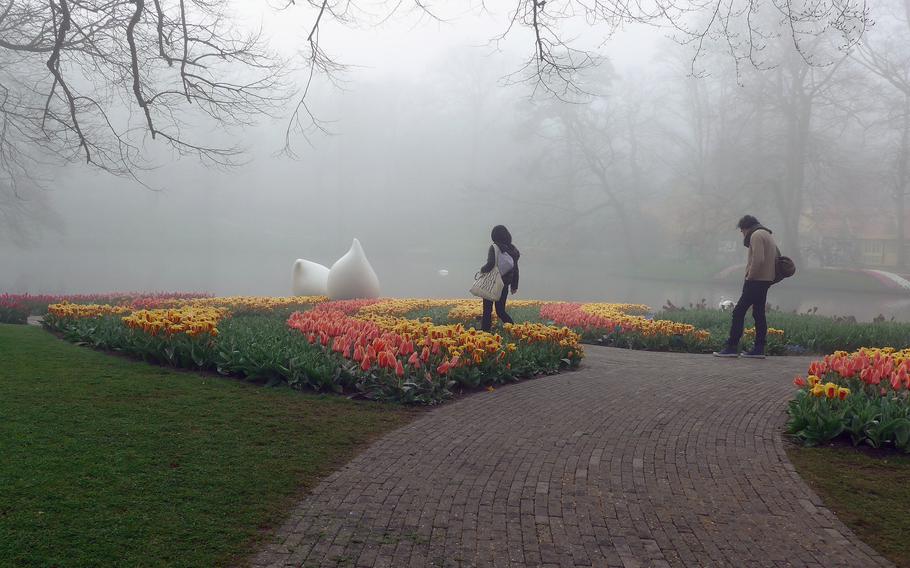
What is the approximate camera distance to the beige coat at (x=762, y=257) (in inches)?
336

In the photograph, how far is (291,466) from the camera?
12.9 feet

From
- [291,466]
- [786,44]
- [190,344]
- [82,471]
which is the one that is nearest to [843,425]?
[291,466]

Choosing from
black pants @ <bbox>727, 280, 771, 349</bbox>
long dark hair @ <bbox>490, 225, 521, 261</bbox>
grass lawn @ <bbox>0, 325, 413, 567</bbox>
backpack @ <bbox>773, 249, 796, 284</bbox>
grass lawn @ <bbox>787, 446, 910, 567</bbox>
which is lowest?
grass lawn @ <bbox>787, 446, 910, 567</bbox>

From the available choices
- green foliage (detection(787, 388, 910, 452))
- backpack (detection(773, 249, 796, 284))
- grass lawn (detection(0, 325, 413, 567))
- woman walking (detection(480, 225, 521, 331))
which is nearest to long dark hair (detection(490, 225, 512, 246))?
woman walking (detection(480, 225, 521, 331))

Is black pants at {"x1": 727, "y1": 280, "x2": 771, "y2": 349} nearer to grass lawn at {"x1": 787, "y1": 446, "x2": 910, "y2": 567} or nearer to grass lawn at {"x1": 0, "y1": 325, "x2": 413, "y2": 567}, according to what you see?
grass lawn at {"x1": 787, "y1": 446, "x2": 910, "y2": 567}

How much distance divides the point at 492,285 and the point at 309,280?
29.4ft

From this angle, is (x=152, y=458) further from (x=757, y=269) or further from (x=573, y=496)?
(x=757, y=269)

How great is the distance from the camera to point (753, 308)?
8766 mm

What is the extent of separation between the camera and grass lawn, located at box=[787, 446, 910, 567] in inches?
128

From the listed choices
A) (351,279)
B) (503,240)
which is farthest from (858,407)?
(351,279)

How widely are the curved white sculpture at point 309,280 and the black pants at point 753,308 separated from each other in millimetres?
9924

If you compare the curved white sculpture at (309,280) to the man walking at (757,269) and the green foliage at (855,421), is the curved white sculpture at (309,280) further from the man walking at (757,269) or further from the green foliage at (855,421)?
the green foliage at (855,421)

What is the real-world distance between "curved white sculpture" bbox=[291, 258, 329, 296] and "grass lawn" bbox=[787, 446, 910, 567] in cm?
1321

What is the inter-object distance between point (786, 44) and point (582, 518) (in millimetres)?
36571
